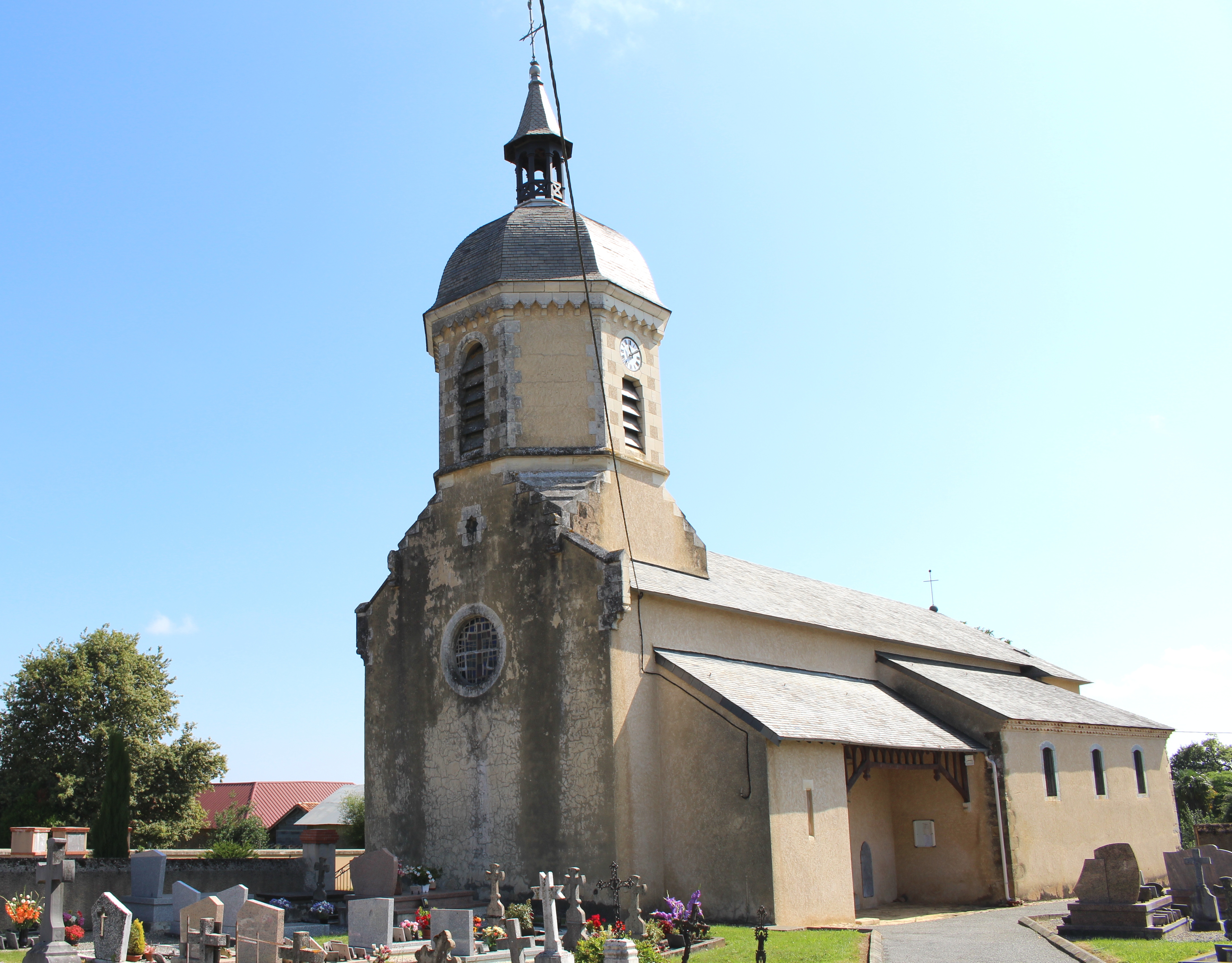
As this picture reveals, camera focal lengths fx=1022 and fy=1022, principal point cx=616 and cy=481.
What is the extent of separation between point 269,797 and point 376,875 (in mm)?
44368

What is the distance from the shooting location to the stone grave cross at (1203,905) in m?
16.0

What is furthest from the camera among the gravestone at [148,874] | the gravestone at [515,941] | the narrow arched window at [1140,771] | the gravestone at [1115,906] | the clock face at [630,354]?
the narrow arched window at [1140,771]

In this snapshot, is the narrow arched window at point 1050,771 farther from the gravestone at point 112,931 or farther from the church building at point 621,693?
the gravestone at point 112,931

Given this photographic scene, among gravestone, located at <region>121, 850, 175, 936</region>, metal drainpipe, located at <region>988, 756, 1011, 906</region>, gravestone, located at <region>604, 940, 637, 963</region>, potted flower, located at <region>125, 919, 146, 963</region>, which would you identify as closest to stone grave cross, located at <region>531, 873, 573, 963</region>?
gravestone, located at <region>604, 940, 637, 963</region>

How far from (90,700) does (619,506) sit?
2586 cm

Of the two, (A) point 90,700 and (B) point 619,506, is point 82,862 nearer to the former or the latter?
(B) point 619,506

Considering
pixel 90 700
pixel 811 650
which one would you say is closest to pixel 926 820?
pixel 811 650

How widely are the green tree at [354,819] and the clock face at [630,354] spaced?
63.3 ft

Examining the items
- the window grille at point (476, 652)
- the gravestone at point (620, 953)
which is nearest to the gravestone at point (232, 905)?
the gravestone at point (620, 953)

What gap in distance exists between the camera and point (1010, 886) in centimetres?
2066

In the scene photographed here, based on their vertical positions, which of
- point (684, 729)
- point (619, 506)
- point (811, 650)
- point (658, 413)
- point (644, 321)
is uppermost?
point (644, 321)

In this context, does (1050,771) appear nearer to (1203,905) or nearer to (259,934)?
A: (1203,905)

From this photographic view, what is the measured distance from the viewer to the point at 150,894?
17.3 meters

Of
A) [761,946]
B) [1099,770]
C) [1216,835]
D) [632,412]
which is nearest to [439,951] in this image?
[761,946]
